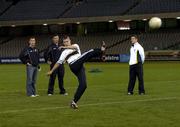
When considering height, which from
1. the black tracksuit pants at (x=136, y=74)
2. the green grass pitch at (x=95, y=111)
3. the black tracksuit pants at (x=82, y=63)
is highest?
the black tracksuit pants at (x=82, y=63)

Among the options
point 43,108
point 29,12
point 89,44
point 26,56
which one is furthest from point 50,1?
point 43,108

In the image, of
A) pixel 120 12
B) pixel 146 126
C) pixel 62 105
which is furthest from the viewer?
pixel 120 12

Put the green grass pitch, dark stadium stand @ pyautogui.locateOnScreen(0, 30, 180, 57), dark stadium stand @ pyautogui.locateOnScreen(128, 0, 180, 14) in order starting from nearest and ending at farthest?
the green grass pitch, dark stadium stand @ pyautogui.locateOnScreen(128, 0, 180, 14), dark stadium stand @ pyautogui.locateOnScreen(0, 30, 180, 57)

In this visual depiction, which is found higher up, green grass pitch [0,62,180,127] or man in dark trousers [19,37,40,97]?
man in dark trousers [19,37,40,97]

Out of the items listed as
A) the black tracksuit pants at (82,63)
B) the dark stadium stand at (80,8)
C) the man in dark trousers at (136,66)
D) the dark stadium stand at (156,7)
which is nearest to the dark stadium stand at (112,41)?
the dark stadium stand at (156,7)

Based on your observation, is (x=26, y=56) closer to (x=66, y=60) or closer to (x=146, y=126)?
(x=66, y=60)

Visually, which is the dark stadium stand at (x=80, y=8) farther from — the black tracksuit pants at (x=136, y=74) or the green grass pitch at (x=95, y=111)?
the green grass pitch at (x=95, y=111)

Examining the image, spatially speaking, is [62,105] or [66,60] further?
[62,105]

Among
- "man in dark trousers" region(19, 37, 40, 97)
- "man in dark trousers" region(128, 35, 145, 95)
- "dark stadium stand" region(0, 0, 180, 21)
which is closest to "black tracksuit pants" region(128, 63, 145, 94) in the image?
"man in dark trousers" region(128, 35, 145, 95)

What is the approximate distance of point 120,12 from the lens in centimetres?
6656

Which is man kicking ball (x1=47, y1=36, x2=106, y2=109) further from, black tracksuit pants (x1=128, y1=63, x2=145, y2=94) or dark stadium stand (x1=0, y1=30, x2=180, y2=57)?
dark stadium stand (x1=0, y1=30, x2=180, y2=57)

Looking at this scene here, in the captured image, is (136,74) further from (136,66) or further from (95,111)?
(95,111)

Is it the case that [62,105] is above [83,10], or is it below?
below

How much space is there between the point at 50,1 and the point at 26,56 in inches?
2159
